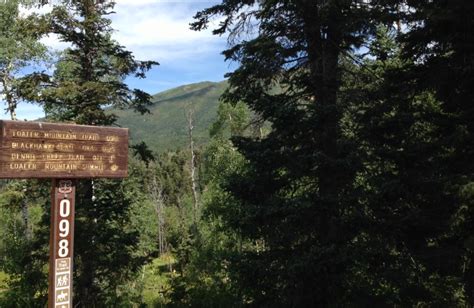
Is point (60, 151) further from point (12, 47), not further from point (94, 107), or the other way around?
point (12, 47)

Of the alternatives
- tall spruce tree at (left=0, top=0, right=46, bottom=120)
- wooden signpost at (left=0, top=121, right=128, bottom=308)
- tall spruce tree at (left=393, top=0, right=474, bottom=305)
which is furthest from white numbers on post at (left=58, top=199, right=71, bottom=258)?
tall spruce tree at (left=0, top=0, right=46, bottom=120)

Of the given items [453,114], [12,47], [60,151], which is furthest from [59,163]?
[12,47]

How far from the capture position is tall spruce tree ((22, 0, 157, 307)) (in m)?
9.95

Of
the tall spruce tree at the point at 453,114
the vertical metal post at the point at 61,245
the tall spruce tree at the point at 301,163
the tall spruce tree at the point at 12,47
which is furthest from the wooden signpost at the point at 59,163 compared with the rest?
the tall spruce tree at the point at 12,47

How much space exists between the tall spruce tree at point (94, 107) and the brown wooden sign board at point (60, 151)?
17.8ft

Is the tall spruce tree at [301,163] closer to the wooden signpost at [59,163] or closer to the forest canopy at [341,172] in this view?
the forest canopy at [341,172]

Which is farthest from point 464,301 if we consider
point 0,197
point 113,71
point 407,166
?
point 0,197

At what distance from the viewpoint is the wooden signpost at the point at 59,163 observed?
167 inches

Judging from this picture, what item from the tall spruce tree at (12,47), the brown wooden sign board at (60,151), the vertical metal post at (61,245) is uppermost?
the tall spruce tree at (12,47)

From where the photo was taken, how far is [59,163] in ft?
14.7

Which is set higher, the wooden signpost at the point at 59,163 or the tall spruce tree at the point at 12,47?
the tall spruce tree at the point at 12,47

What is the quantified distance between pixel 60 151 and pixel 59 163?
123 millimetres

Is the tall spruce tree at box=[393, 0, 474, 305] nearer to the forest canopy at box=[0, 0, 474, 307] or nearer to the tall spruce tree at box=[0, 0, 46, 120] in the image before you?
the forest canopy at box=[0, 0, 474, 307]

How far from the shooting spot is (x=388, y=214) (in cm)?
805
